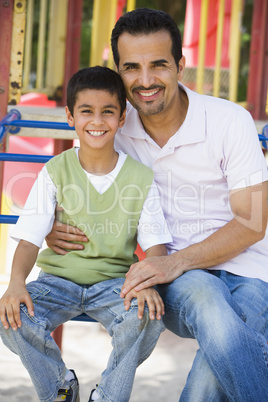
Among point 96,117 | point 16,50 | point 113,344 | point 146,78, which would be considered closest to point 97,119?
point 96,117

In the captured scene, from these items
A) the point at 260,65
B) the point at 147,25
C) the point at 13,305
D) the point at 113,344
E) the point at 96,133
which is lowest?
the point at 113,344

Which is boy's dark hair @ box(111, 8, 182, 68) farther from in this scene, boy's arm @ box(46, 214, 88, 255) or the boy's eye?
boy's arm @ box(46, 214, 88, 255)

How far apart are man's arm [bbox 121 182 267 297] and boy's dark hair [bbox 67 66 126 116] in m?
0.56

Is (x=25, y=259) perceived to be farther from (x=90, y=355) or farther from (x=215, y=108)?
(x=90, y=355)

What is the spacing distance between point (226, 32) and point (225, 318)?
15.7 ft

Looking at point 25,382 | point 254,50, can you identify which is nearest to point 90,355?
point 25,382

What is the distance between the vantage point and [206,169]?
7.46 ft

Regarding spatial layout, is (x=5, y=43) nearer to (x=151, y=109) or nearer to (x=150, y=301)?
(x=151, y=109)

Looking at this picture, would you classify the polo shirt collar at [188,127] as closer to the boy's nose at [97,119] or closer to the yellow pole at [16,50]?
the boy's nose at [97,119]

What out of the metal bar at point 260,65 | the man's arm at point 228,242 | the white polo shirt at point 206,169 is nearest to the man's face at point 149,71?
the white polo shirt at point 206,169

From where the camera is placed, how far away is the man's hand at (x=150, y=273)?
6.44ft

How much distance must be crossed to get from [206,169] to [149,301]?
2.03 ft

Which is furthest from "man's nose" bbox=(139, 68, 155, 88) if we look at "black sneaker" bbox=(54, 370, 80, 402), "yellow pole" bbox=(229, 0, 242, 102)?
"yellow pole" bbox=(229, 0, 242, 102)

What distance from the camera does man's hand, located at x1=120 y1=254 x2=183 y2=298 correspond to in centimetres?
196
